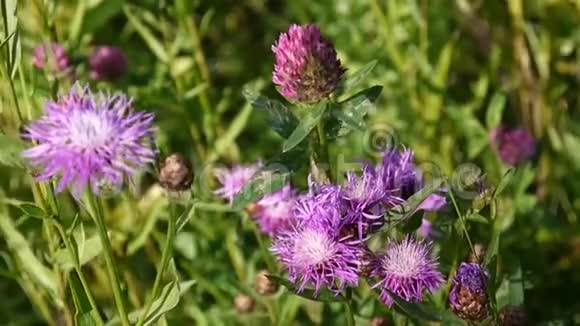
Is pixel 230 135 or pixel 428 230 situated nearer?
pixel 428 230

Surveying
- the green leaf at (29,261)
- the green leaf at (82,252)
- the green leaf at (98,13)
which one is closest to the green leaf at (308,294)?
the green leaf at (82,252)

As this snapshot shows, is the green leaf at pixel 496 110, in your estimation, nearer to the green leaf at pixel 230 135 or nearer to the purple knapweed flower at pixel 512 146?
the purple knapweed flower at pixel 512 146

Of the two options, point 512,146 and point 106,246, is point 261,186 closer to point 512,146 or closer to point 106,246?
point 106,246

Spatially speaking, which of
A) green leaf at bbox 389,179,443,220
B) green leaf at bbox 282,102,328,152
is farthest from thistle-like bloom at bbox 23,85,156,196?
green leaf at bbox 389,179,443,220

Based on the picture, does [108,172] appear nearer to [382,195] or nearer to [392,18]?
[382,195]

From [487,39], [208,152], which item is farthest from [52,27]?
[487,39]

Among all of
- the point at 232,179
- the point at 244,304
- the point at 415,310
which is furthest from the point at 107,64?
the point at 415,310

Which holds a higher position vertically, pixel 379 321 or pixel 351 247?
pixel 351 247
